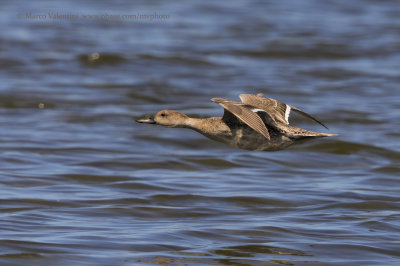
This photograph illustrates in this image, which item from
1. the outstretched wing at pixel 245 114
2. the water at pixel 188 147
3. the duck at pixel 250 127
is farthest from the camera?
the water at pixel 188 147

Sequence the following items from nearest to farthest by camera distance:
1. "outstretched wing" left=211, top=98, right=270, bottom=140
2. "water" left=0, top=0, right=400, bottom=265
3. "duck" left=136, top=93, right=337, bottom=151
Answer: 1. "outstretched wing" left=211, top=98, right=270, bottom=140
2. "duck" left=136, top=93, right=337, bottom=151
3. "water" left=0, top=0, right=400, bottom=265

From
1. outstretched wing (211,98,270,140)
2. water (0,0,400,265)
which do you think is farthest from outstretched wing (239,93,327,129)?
water (0,0,400,265)

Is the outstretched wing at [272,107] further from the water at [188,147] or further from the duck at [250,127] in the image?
the water at [188,147]

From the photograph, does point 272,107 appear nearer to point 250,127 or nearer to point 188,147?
point 250,127

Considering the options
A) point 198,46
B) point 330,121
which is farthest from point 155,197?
point 198,46

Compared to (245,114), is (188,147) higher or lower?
lower

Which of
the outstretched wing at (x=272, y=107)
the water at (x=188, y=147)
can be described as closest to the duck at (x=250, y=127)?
the outstretched wing at (x=272, y=107)

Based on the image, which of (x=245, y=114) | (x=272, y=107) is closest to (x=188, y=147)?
(x=272, y=107)

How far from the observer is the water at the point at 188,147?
6938 millimetres

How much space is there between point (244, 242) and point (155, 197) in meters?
1.76

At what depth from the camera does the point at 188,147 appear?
1099 cm

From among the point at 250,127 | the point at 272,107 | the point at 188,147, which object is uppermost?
the point at 272,107

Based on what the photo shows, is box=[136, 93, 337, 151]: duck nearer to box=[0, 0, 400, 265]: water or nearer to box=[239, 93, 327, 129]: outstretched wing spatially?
box=[239, 93, 327, 129]: outstretched wing

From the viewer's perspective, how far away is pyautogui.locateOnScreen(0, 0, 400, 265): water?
6.94 meters
